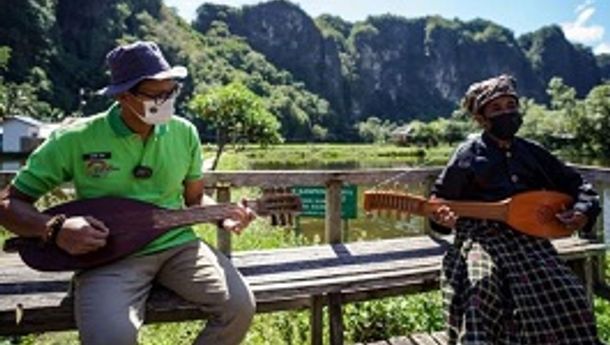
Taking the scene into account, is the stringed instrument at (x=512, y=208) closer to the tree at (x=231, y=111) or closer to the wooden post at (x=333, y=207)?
the wooden post at (x=333, y=207)

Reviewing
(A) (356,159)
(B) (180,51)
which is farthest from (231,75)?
(A) (356,159)

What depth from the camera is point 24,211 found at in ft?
9.09

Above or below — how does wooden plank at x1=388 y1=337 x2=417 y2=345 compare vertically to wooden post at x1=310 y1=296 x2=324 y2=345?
below

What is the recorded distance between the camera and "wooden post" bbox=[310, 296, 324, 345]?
12.8ft

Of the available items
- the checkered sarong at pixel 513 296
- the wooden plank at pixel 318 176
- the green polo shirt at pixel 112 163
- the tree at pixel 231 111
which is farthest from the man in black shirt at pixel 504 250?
the tree at pixel 231 111

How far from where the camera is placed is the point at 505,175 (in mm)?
3547

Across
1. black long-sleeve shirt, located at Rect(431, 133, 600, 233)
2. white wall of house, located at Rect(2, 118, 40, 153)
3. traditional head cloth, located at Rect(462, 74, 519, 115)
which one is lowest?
white wall of house, located at Rect(2, 118, 40, 153)

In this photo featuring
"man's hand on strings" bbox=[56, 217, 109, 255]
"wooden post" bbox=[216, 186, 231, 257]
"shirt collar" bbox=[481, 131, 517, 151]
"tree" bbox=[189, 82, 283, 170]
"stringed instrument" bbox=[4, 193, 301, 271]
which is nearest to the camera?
"man's hand on strings" bbox=[56, 217, 109, 255]

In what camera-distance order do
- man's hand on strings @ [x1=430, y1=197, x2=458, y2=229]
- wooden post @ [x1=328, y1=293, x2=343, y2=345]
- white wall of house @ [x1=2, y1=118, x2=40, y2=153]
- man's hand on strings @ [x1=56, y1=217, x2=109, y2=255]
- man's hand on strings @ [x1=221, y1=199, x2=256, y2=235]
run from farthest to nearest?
1. white wall of house @ [x1=2, y1=118, x2=40, y2=153]
2. wooden post @ [x1=328, y1=293, x2=343, y2=345]
3. man's hand on strings @ [x1=430, y1=197, x2=458, y2=229]
4. man's hand on strings @ [x1=221, y1=199, x2=256, y2=235]
5. man's hand on strings @ [x1=56, y1=217, x2=109, y2=255]

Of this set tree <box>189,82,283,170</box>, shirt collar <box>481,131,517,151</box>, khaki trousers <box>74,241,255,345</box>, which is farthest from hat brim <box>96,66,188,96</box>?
tree <box>189,82,283,170</box>

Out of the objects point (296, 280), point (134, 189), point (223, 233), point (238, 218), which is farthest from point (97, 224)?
point (223, 233)

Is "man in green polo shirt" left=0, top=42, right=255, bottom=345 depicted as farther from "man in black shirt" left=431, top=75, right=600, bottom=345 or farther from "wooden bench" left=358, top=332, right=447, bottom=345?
"wooden bench" left=358, top=332, right=447, bottom=345

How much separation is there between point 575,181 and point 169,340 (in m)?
3.42

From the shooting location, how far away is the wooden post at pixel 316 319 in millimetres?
3891
